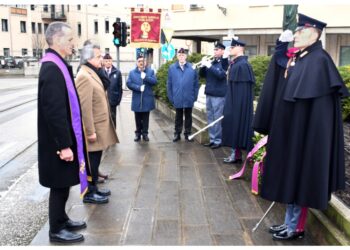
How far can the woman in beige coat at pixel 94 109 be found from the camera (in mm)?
4656

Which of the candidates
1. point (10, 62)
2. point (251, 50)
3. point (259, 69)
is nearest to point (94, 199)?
point (259, 69)

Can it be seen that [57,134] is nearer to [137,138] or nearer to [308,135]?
[308,135]

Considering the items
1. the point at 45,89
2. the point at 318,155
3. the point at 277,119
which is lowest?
the point at 318,155

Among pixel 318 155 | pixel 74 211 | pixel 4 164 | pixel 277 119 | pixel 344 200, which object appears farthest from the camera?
pixel 4 164

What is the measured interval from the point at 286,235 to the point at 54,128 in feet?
7.65

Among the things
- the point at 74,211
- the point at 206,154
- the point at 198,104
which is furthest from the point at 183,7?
the point at 74,211

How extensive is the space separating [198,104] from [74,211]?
5.68 metres

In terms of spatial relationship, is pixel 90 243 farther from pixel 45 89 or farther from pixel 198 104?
pixel 198 104

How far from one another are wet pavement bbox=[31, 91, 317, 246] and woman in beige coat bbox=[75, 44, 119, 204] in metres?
0.44

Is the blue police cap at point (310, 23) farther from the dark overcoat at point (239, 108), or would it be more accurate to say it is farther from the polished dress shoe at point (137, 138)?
the polished dress shoe at point (137, 138)

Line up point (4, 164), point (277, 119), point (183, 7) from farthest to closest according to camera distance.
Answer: point (183, 7)
point (4, 164)
point (277, 119)

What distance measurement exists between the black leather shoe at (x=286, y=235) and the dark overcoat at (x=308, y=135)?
0.44 m

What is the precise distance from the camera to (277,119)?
373 cm

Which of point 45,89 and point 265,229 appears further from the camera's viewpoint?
point 265,229
